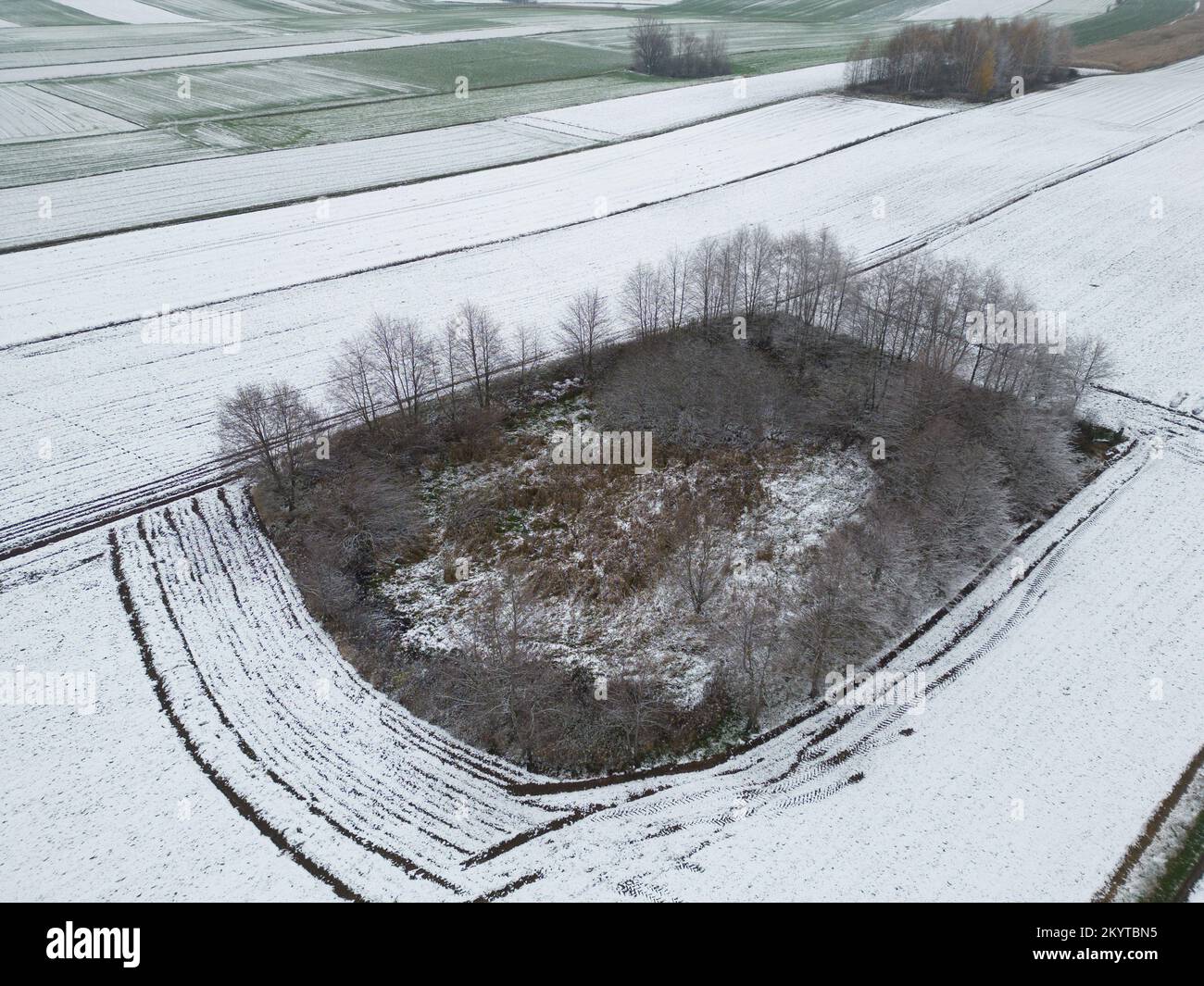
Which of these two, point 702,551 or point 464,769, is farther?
point 702,551

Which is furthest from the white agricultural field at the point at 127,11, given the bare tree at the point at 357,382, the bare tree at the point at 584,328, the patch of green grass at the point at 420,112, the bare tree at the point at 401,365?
the bare tree at the point at 401,365

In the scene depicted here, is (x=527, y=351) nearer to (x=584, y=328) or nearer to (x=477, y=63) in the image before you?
(x=584, y=328)

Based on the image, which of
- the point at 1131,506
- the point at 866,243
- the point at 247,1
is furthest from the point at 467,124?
the point at 247,1

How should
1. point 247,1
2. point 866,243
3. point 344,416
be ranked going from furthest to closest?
point 247,1 → point 866,243 → point 344,416

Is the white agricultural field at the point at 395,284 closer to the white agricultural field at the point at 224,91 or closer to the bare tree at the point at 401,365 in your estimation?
the bare tree at the point at 401,365

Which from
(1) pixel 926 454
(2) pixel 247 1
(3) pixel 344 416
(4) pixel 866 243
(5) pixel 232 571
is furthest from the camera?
(2) pixel 247 1

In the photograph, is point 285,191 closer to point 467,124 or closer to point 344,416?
point 467,124
